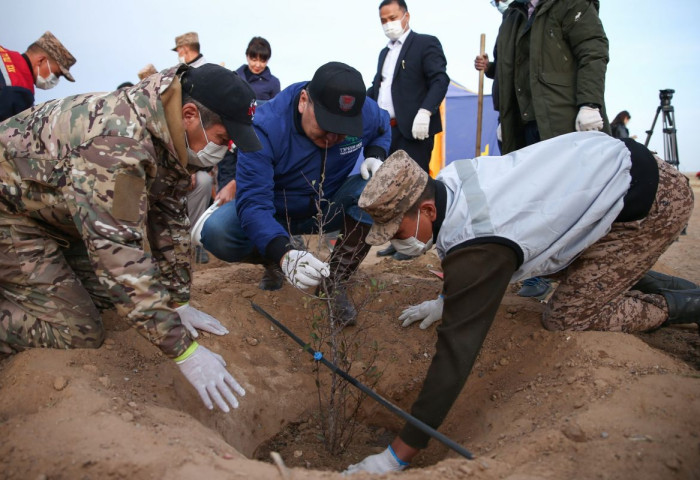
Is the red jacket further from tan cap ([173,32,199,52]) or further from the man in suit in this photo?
the man in suit

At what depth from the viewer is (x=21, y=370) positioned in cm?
232

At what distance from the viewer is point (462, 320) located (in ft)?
6.63

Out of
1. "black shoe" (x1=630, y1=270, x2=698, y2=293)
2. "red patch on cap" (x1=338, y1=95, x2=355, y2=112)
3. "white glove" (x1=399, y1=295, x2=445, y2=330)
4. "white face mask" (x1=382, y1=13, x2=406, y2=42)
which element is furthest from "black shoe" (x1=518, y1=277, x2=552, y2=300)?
"white face mask" (x1=382, y1=13, x2=406, y2=42)

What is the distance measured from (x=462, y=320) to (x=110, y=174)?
5.10 ft

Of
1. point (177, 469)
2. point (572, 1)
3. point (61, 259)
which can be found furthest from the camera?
point (572, 1)

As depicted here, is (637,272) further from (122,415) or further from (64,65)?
(64,65)

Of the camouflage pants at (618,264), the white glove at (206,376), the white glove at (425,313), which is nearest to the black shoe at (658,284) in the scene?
the camouflage pants at (618,264)

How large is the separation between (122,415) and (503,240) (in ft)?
5.59

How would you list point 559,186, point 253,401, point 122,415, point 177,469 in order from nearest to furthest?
point 177,469 < point 122,415 < point 559,186 < point 253,401

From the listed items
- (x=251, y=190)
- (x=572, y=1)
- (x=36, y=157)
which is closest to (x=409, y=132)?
(x=572, y=1)

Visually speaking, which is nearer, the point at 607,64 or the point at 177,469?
the point at 177,469

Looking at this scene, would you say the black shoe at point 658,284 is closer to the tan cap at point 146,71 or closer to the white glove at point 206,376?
the white glove at point 206,376

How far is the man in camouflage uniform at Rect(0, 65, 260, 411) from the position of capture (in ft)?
6.98

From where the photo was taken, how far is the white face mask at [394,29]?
4.83m
